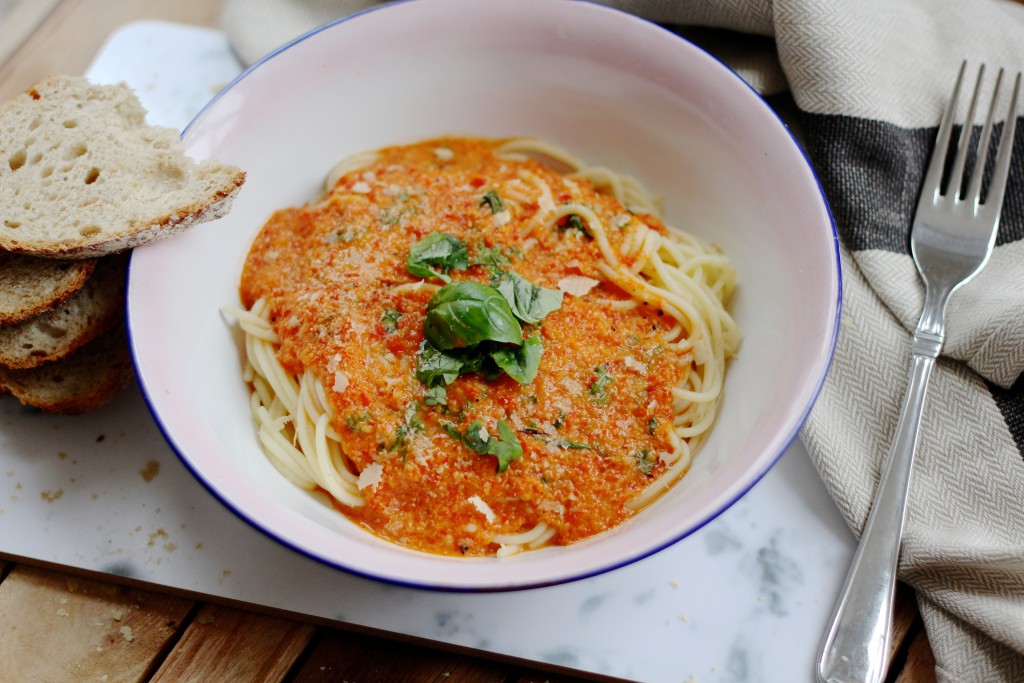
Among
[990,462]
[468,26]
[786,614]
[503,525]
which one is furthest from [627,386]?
[468,26]

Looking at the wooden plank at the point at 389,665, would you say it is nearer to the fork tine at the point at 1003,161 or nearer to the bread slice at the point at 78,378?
the bread slice at the point at 78,378

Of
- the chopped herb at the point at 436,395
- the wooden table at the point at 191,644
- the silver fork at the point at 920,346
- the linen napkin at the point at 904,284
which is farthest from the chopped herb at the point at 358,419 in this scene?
the silver fork at the point at 920,346

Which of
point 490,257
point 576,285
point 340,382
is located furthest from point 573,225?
point 340,382

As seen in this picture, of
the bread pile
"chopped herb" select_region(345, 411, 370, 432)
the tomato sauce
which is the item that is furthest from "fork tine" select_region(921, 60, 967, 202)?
the bread pile

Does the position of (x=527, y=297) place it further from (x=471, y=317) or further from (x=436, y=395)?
Result: (x=436, y=395)

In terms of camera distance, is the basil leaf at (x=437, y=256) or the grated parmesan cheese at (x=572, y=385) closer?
the grated parmesan cheese at (x=572, y=385)

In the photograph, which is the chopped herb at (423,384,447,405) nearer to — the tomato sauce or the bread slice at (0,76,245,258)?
the tomato sauce
